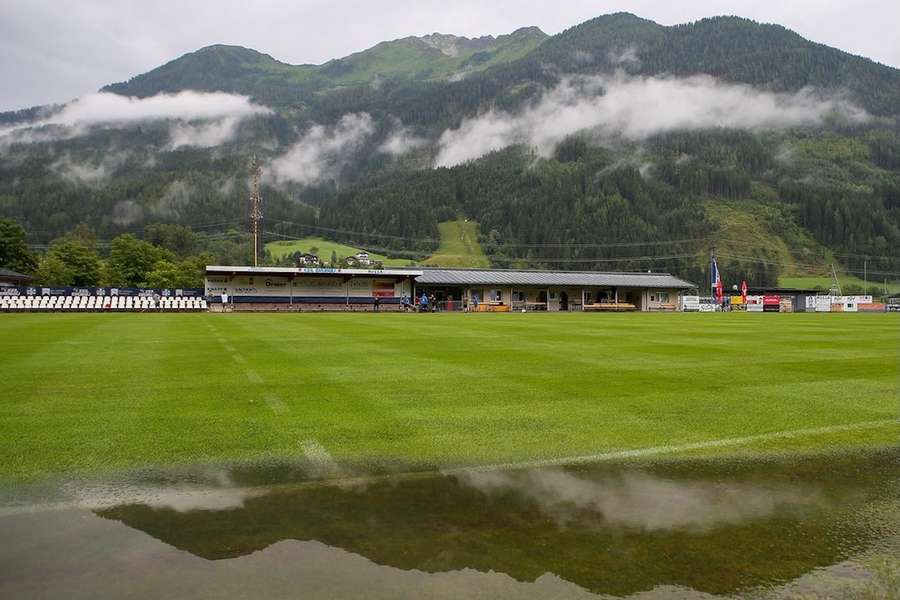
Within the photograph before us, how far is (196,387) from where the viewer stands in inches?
418

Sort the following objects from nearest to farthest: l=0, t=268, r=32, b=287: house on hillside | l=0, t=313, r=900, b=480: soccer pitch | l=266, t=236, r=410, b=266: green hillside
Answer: l=0, t=313, r=900, b=480: soccer pitch < l=0, t=268, r=32, b=287: house on hillside < l=266, t=236, r=410, b=266: green hillside

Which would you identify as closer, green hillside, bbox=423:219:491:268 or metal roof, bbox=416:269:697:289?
metal roof, bbox=416:269:697:289

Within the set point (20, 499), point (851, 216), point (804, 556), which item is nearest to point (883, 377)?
point (804, 556)

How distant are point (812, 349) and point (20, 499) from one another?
18884mm

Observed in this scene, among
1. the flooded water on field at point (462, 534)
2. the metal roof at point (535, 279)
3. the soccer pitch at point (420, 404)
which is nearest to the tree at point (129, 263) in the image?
the metal roof at point (535, 279)

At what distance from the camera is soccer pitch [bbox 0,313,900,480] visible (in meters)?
6.72

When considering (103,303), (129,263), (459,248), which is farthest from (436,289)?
(459,248)

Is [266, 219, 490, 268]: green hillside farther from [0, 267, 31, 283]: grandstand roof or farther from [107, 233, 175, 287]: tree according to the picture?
[0, 267, 31, 283]: grandstand roof

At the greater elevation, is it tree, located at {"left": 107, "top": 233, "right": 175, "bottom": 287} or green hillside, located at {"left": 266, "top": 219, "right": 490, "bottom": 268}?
green hillside, located at {"left": 266, "top": 219, "right": 490, "bottom": 268}

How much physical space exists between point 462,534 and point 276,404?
5424 millimetres

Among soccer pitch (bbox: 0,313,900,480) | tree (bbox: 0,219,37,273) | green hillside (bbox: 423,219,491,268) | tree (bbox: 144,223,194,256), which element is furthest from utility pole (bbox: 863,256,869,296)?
tree (bbox: 0,219,37,273)

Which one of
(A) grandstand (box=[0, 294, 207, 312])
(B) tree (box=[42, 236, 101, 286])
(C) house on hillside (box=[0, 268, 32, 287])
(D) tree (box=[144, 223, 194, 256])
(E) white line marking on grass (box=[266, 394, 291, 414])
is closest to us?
(E) white line marking on grass (box=[266, 394, 291, 414])

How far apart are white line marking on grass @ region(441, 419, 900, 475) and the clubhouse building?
5218 centimetres

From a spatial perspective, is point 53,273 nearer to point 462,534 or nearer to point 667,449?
point 667,449
